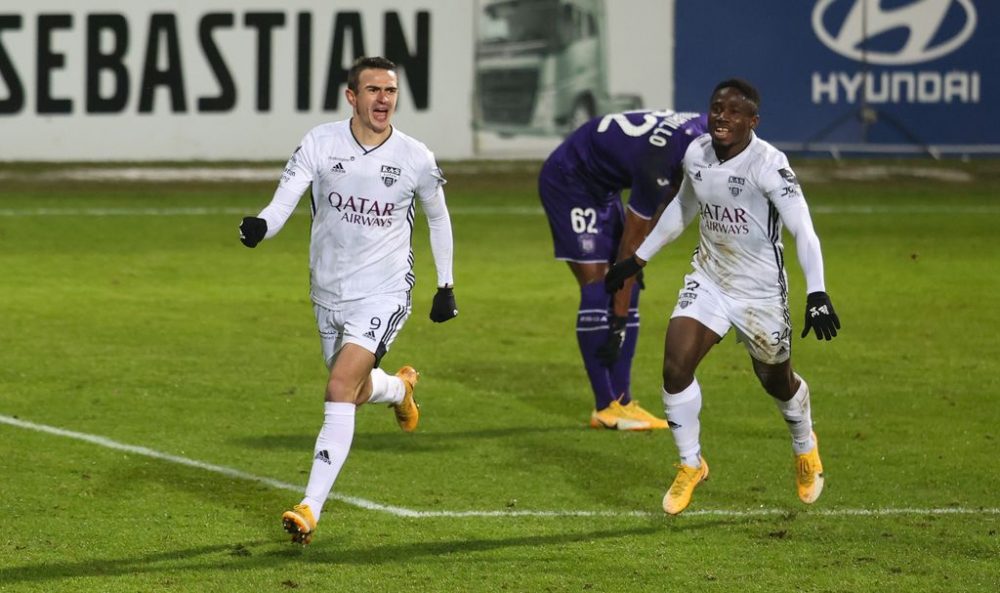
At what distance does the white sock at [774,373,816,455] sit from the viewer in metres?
9.12

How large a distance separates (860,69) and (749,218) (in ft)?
53.9

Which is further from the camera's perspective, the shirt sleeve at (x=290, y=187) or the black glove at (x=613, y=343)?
the black glove at (x=613, y=343)

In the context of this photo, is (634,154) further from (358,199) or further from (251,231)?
(251,231)

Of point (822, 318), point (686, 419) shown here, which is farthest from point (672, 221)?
point (822, 318)

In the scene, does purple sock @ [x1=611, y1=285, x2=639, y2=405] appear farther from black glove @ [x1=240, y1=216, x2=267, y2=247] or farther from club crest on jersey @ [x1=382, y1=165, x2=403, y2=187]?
black glove @ [x1=240, y1=216, x2=267, y2=247]

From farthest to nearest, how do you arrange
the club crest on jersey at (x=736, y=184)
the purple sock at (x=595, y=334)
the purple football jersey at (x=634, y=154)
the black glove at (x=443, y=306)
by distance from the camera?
the purple sock at (x=595, y=334) < the purple football jersey at (x=634, y=154) < the black glove at (x=443, y=306) < the club crest on jersey at (x=736, y=184)

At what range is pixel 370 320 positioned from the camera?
8.54 m

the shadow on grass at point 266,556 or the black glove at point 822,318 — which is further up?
the black glove at point 822,318

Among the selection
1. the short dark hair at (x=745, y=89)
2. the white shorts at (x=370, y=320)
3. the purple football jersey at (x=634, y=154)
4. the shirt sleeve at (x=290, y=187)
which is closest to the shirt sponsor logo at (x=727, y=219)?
the short dark hair at (x=745, y=89)

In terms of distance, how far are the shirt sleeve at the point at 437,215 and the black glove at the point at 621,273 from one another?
87cm

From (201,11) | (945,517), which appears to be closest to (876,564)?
(945,517)

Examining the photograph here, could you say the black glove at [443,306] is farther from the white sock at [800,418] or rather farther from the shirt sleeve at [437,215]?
the white sock at [800,418]

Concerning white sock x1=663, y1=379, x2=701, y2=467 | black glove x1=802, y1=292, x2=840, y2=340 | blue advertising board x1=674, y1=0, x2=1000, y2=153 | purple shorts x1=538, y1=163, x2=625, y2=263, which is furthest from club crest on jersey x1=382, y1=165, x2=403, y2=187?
blue advertising board x1=674, y1=0, x2=1000, y2=153

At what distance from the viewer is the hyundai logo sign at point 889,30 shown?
80.4 ft
